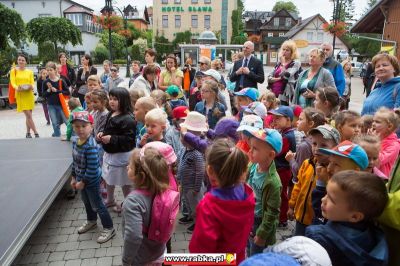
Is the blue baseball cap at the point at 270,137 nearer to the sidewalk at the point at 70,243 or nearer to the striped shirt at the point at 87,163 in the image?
the sidewalk at the point at 70,243

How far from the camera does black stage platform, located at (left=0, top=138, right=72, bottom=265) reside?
9.05 ft

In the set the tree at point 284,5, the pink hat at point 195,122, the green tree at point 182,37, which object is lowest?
the pink hat at point 195,122

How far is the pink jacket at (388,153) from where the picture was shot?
281cm

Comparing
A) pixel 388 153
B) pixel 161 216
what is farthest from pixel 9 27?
pixel 388 153

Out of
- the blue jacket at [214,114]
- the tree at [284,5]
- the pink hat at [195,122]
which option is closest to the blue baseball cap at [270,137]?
the pink hat at [195,122]

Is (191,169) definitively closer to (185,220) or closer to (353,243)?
(185,220)

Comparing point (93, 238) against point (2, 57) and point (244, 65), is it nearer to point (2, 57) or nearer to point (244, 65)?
point (244, 65)

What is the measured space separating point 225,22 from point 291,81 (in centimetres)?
5256

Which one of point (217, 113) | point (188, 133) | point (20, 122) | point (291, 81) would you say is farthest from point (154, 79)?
point (20, 122)

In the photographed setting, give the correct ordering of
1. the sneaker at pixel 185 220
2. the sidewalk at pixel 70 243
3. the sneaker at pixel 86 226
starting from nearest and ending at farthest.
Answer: the sidewalk at pixel 70 243 < the sneaker at pixel 86 226 < the sneaker at pixel 185 220

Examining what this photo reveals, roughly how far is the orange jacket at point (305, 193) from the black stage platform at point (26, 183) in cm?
243

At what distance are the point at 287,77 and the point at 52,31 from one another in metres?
32.5

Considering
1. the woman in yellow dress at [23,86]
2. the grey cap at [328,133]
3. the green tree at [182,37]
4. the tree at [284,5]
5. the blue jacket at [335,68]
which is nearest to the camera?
the grey cap at [328,133]

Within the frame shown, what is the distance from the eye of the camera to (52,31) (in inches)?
1254
